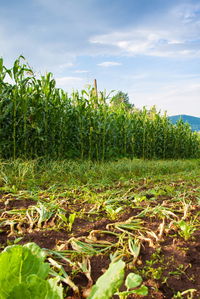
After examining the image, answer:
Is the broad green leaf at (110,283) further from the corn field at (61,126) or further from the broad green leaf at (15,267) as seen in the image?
the corn field at (61,126)

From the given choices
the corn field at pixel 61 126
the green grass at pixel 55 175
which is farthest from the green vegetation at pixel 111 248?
the corn field at pixel 61 126

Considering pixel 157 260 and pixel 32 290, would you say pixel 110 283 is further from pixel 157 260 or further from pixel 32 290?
pixel 157 260

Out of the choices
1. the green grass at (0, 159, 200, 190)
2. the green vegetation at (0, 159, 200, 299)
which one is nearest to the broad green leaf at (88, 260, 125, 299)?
the green vegetation at (0, 159, 200, 299)

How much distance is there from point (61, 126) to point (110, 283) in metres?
6.69

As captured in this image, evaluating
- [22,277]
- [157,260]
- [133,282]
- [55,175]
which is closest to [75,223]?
[157,260]

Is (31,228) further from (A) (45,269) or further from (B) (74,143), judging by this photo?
(B) (74,143)

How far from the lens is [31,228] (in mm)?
1830

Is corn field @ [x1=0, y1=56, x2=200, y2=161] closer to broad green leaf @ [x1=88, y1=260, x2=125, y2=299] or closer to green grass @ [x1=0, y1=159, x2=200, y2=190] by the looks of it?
Result: green grass @ [x1=0, y1=159, x2=200, y2=190]

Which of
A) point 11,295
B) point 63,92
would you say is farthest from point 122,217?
point 63,92

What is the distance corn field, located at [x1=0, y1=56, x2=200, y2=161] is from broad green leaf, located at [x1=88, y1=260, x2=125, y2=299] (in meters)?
5.34

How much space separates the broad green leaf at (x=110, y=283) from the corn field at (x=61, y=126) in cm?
534

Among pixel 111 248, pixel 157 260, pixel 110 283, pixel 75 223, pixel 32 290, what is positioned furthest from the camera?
pixel 75 223

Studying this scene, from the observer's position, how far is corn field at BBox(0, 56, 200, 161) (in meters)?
5.98

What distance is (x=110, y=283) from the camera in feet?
2.68
